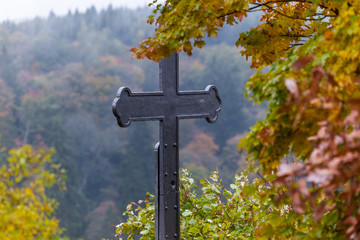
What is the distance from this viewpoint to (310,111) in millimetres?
1866

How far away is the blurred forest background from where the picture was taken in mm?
22141

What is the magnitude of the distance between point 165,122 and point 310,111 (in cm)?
204

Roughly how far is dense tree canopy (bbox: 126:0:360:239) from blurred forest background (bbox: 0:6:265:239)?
59.1 ft

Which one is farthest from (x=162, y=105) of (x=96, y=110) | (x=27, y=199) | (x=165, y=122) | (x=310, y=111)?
(x=96, y=110)

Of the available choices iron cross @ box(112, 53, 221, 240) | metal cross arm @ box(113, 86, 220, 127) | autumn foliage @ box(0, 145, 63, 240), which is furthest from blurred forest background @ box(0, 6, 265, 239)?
autumn foliage @ box(0, 145, 63, 240)

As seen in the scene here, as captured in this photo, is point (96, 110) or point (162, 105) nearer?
point (162, 105)

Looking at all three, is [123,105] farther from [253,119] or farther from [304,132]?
[253,119]

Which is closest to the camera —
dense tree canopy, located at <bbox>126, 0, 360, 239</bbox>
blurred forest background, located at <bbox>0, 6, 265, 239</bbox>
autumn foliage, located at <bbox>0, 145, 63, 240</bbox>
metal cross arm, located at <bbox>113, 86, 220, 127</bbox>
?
dense tree canopy, located at <bbox>126, 0, 360, 239</bbox>

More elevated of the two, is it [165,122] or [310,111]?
[165,122]

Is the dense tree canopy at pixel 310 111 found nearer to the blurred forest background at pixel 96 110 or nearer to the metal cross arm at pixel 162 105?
the metal cross arm at pixel 162 105

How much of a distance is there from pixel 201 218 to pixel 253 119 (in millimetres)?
20466

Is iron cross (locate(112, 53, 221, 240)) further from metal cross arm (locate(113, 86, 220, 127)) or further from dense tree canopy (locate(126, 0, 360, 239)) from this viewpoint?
dense tree canopy (locate(126, 0, 360, 239))

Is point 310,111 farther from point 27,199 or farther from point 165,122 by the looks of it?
point 165,122

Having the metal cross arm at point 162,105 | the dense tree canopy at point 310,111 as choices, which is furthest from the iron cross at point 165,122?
the dense tree canopy at point 310,111
